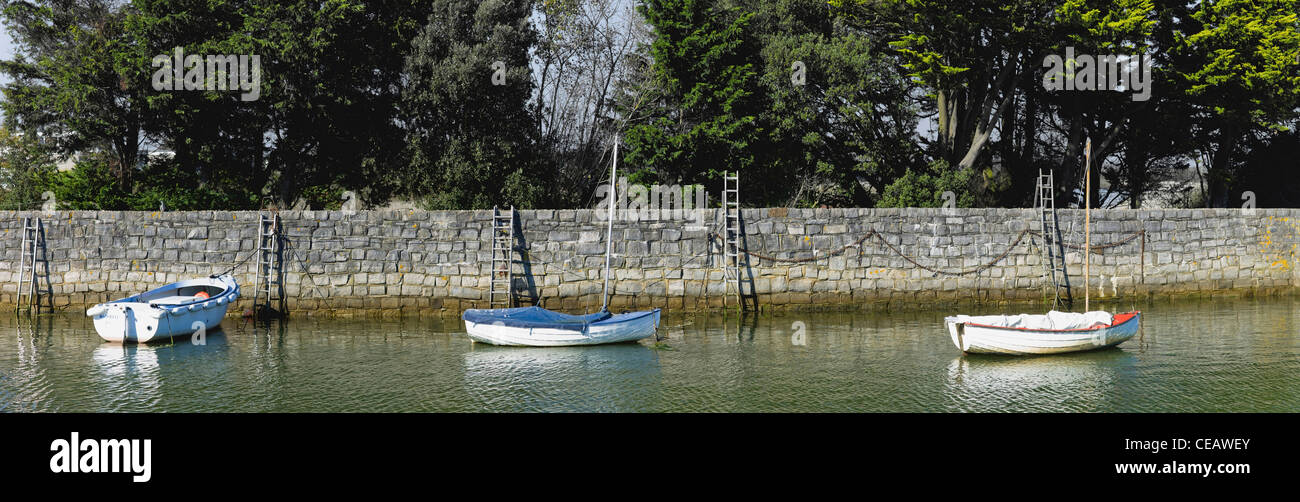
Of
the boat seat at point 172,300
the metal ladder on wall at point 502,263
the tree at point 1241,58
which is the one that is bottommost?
the boat seat at point 172,300

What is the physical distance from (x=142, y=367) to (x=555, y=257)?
8.40 metres

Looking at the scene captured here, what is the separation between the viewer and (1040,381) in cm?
1235

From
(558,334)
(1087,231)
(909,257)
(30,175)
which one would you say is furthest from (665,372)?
(30,175)

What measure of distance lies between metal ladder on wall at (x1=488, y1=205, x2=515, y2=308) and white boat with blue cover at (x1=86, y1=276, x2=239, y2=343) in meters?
5.33

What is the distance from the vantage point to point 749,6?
3052 centimetres

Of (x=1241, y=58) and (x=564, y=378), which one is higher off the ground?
(x=1241, y=58)

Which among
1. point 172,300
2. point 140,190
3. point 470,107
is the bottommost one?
point 172,300

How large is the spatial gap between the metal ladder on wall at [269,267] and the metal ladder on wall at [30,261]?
5.18 metres

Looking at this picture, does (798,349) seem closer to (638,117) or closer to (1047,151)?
(638,117)

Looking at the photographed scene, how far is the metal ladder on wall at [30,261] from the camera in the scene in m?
19.7

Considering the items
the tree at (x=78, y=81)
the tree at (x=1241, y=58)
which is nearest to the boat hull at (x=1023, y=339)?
the tree at (x=1241, y=58)

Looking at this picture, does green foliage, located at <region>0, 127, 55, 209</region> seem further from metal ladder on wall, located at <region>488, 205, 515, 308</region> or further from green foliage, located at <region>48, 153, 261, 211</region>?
metal ladder on wall, located at <region>488, 205, 515, 308</region>

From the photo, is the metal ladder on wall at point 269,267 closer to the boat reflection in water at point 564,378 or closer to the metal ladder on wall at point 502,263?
the metal ladder on wall at point 502,263

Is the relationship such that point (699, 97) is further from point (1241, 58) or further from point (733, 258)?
point (1241, 58)
